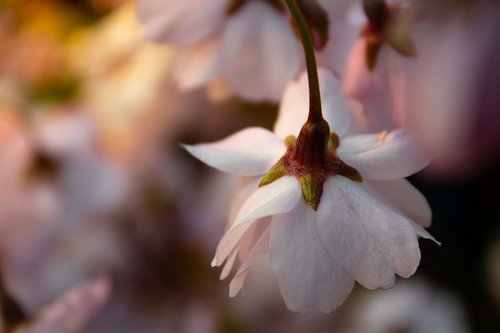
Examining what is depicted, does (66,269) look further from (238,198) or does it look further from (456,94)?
(456,94)

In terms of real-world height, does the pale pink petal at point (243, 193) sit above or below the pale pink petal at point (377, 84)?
below

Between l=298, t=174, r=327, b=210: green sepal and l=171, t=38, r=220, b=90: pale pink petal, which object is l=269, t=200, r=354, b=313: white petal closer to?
l=298, t=174, r=327, b=210: green sepal

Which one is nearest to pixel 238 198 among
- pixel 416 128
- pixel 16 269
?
pixel 416 128

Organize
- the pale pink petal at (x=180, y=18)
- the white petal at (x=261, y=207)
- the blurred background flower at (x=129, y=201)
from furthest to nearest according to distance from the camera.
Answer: the blurred background flower at (x=129, y=201) < the pale pink petal at (x=180, y=18) < the white petal at (x=261, y=207)

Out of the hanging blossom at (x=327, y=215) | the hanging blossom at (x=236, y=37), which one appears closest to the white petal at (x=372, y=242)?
the hanging blossom at (x=327, y=215)

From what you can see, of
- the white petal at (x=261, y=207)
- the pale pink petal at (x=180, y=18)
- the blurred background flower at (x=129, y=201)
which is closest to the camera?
the white petal at (x=261, y=207)

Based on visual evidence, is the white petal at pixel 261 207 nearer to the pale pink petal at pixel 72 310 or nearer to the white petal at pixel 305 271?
the white petal at pixel 305 271

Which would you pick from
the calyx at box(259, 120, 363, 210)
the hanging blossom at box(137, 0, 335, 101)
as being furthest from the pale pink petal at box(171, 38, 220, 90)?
the calyx at box(259, 120, 363, 210)

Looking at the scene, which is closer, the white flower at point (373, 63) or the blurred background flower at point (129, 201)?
the white flower at point (373, 63)
